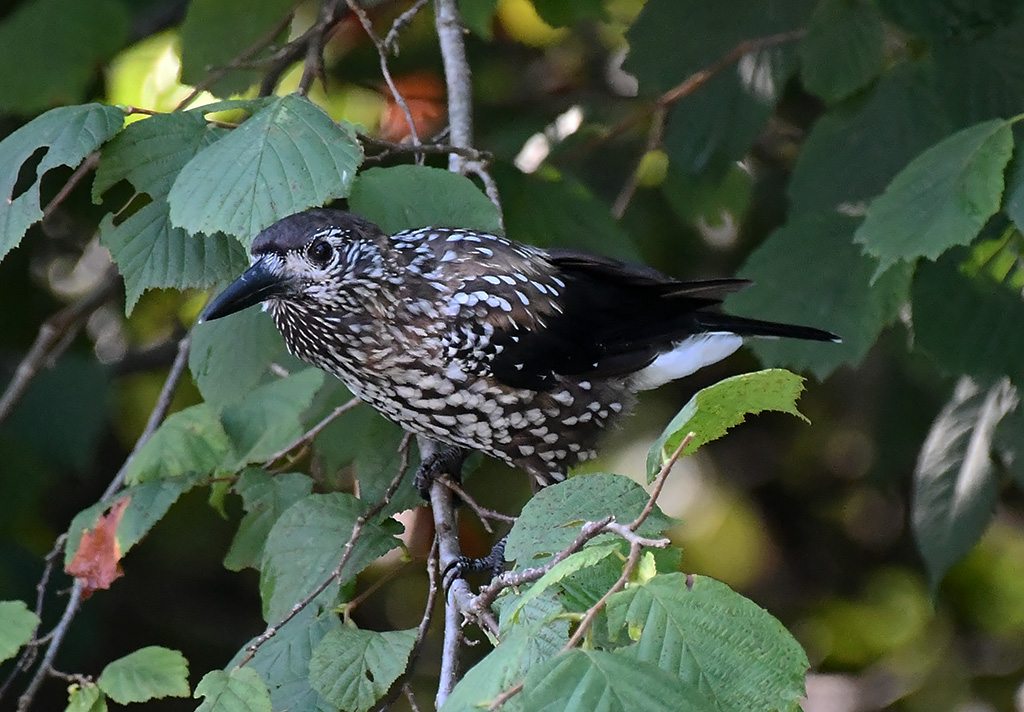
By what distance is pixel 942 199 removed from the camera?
8.36 feet

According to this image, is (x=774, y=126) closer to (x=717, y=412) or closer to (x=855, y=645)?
(x=855, y=645)

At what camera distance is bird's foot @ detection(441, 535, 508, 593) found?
95.0 inches

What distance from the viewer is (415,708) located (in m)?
2.23

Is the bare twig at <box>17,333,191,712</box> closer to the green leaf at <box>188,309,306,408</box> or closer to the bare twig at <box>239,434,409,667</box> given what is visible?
the green leaf at <box>188,309,306,408</box>

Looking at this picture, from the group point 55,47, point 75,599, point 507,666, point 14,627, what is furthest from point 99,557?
point 55,47

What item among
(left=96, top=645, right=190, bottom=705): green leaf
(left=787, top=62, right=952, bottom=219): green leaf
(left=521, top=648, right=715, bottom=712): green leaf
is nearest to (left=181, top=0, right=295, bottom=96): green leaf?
(left=787, top=62, right=952, bottom=219): green leaf

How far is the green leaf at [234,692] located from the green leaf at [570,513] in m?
0.54

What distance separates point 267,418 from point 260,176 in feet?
2.15

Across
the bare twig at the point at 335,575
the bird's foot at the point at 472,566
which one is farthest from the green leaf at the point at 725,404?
the bare twig at the point at 335,575

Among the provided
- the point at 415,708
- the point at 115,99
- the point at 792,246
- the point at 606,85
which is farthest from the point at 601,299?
the point at 606,85

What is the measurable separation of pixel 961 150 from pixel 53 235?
12.2 ft

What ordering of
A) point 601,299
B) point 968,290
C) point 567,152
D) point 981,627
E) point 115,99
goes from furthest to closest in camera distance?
point 981,627, point 115,99, point 567,152, point 601,299, point 968,290

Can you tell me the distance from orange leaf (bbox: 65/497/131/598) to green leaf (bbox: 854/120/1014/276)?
1.85 meters

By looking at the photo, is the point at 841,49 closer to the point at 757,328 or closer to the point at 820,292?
the point at 820,292
